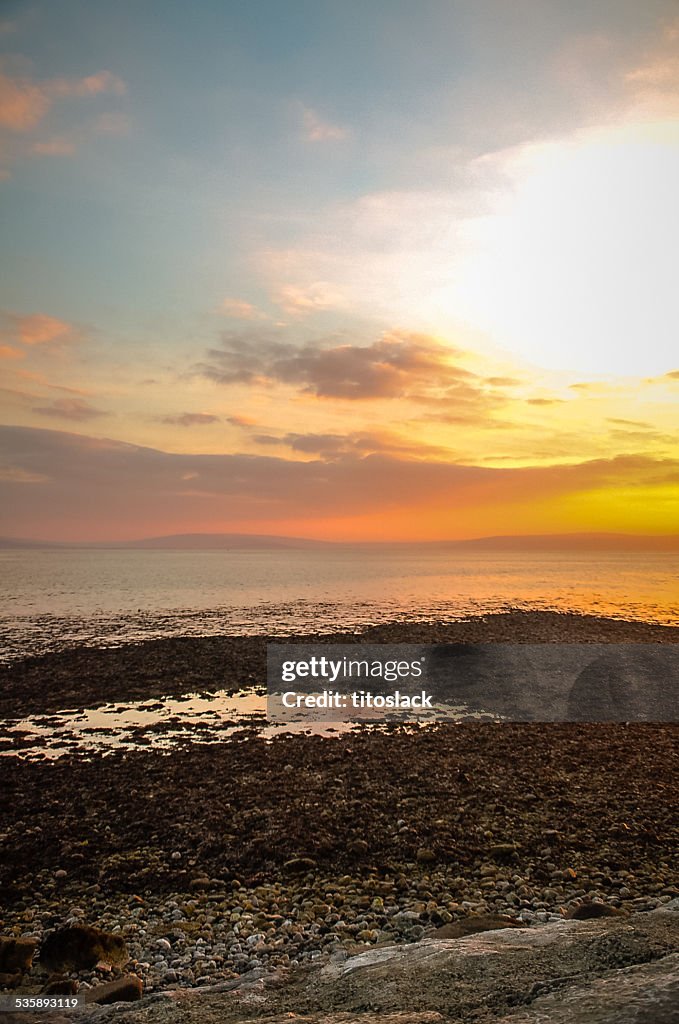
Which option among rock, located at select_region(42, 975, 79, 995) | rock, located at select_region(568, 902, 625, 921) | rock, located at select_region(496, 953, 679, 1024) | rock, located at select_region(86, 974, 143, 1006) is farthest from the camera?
rock, located at select_region(568, 902, 625, 921)

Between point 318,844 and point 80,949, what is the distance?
4.96 metres

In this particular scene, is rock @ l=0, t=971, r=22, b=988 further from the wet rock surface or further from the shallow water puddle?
the shallow water puddle

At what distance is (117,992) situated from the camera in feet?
23.9

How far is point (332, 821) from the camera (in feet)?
43.8

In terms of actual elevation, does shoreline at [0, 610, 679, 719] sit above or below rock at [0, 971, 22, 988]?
below

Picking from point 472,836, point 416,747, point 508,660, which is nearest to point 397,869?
point 472,836

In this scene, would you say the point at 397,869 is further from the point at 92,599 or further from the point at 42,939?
the point at 92,599

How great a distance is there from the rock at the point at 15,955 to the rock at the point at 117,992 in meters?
1.32

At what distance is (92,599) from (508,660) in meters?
55.0

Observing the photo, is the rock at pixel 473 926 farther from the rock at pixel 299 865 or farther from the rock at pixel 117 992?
the rock at pixel 117 992

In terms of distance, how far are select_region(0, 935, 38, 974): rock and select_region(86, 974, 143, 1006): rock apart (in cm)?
132

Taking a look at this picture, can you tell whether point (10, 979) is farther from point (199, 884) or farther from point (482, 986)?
point (482, 986)

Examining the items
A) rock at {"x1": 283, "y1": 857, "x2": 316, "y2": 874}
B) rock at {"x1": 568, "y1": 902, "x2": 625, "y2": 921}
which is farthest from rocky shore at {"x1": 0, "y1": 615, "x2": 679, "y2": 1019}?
rock at {"x1": 568, "y1": 902, "x2": 625, "y2": 921}

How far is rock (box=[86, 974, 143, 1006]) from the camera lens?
7.21 meters
